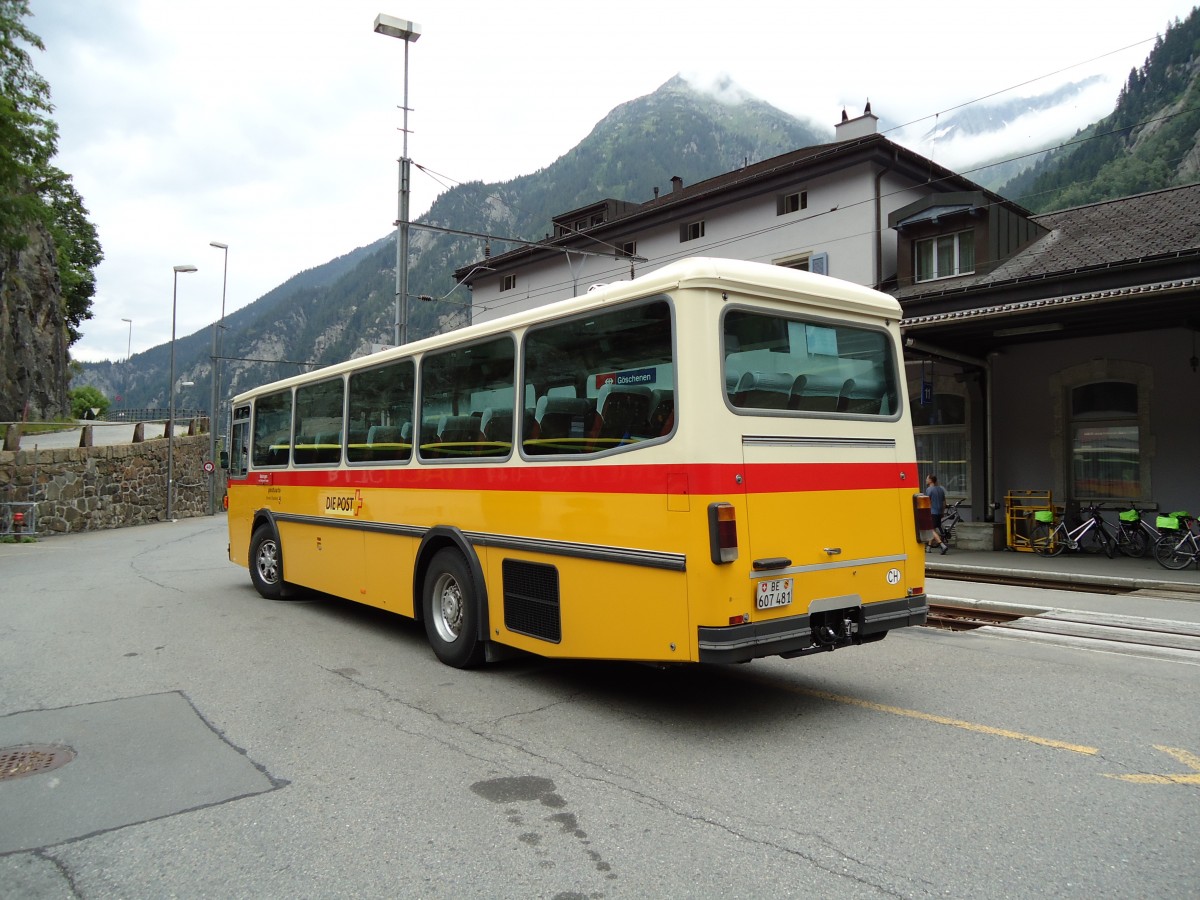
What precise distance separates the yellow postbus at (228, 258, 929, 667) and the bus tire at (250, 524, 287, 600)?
372cm

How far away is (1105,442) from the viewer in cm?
1777

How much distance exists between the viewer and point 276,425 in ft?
35.2

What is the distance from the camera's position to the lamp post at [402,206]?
17.6 metres

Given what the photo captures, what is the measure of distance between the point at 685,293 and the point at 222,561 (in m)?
14.3

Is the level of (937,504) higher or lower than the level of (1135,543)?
higher

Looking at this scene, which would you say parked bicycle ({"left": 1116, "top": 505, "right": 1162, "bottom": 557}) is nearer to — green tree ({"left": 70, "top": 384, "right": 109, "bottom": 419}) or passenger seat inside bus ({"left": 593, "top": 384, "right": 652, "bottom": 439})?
passenger seat inside bus ({"left": 593, "top": 384, "right": 652, "bottom": 439})

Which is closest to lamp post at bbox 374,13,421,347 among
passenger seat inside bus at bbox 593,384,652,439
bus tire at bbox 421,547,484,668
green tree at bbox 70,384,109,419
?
bus tire at bbox 421,547,484,668

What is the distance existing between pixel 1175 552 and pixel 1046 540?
283 centimetres

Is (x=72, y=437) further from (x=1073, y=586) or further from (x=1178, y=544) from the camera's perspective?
(x=1178, y=544)

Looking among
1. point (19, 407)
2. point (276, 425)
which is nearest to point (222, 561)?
point (276, 425)

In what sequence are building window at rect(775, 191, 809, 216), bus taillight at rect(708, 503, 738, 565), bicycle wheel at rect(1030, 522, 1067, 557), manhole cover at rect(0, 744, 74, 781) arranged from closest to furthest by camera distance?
1. manhole cover at rect(0, 744, 74, 781)
2. bus taillight at rect(708, 503, 738, 565)
3. bicycle wheel at rect(1030, 522, 1067, 557)
4. building window at rect(775, 191, 809, 216)

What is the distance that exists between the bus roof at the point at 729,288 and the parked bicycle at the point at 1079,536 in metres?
13.0

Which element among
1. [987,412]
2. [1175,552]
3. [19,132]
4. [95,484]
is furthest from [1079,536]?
[95,484]

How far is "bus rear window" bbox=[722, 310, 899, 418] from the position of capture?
5.30 meters
